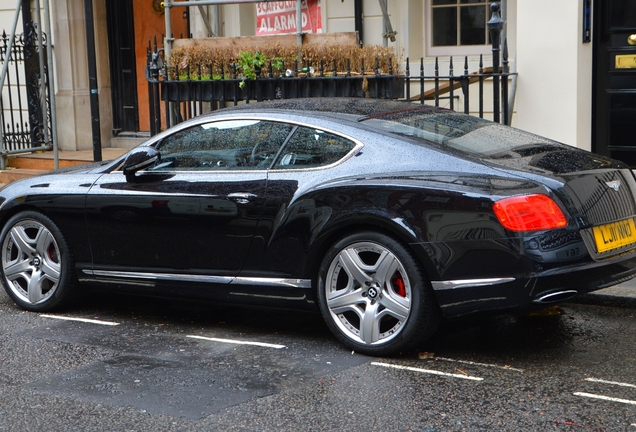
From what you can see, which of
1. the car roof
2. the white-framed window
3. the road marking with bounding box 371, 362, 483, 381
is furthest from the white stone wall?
the road marking with bounding box 371, 362, 483, 381

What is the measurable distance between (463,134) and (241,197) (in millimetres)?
1402

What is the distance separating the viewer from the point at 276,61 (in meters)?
9.66

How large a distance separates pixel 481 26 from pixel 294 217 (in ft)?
22.7

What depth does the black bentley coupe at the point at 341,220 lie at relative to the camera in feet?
16.5

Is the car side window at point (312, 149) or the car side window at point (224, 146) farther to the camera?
the car side window at point (224, 146)

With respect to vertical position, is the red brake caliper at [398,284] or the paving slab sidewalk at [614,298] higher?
the red brake caliper at [398,284]

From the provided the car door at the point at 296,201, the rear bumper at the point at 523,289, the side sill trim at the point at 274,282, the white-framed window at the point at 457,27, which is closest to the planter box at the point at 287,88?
the white-framed window at the point at 457,27

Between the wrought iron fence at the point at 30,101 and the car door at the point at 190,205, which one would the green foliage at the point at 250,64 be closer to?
the car door at the point at 190,205

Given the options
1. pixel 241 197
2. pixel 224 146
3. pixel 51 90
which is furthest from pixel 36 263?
pixel 51 90

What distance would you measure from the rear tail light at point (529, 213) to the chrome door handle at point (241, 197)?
155cm

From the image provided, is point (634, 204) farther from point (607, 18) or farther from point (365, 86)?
point (607, 18)

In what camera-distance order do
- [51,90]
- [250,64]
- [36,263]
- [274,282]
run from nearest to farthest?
[274,282], [36,263], [250,64], [51,90]

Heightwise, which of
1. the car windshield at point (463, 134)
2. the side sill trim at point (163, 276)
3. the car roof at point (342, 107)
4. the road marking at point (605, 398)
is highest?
the car roof at point (342, 107)

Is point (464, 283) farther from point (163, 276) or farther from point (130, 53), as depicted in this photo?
point (130, 53)
